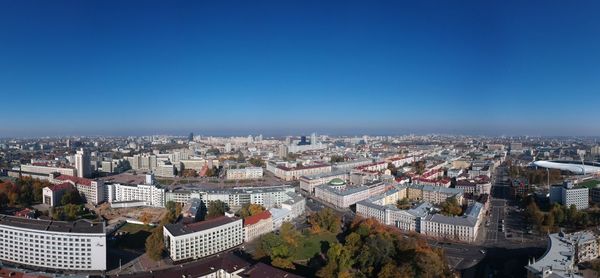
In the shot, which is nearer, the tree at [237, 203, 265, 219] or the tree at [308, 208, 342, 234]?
the tree at [308, 208, 342, 234]

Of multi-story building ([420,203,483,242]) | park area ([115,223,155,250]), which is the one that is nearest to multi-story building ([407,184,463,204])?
multi-story building ([420,203,483,242])

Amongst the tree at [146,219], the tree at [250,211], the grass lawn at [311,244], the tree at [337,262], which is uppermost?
the tree at [250,211]

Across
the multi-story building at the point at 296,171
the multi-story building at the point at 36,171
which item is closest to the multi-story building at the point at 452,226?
the multi-story building at the point at 296,171

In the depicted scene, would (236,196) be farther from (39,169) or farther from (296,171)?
(39,169)

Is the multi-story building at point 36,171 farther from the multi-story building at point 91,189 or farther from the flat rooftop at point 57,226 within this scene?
the flat rooftop at point 57,226

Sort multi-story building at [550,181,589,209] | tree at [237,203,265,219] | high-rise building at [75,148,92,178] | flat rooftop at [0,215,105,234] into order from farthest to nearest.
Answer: high-rise building at [75,148,92,178] → multi-story building at [550,181,589,209] → tree at [237,203,265,219] → flat rooftop at [0,215,105,234]

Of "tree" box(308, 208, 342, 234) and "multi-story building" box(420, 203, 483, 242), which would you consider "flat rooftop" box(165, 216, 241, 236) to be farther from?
"multi-story building" box(420, 203, 483, 242)

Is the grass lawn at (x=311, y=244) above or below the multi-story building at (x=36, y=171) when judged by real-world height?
below
